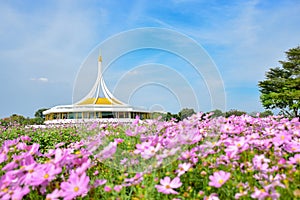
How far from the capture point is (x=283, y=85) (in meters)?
30.8

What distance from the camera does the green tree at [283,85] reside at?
95.7 feet

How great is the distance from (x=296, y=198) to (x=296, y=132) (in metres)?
0.67

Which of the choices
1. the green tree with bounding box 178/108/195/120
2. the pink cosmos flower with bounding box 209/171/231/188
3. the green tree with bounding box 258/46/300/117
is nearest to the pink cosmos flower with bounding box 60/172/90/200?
the pink cosmos flower with bounding box 209/171/231/188

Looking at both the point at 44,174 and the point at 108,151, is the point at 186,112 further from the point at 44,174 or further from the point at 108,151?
the point at 44,174

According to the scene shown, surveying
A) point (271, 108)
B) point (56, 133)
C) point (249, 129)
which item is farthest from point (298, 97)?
point (249, 129)

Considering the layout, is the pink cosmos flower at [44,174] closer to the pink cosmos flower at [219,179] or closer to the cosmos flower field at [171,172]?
the cosmos flower field at [171,172]

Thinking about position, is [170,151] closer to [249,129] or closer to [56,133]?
[249,129]

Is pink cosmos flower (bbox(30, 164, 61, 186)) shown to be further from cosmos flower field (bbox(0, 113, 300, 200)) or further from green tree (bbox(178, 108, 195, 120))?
green tree (bbox(178, 108, 195, 120))

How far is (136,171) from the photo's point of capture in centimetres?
190

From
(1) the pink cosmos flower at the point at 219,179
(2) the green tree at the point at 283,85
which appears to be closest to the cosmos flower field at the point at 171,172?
(1) the pink cosmos flower at the point at 219,179

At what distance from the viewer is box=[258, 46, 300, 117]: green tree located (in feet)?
95.7

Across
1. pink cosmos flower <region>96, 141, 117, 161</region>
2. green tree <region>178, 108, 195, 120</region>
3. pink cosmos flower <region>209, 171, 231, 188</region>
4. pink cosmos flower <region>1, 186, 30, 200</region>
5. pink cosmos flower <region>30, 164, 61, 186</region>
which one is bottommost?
pink cosmos flower <region>1, 186, 30, 200</region>

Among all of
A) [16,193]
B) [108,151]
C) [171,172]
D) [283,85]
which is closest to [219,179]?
[171,172]

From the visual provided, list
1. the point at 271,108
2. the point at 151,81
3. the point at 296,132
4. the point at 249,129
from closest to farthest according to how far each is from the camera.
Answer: the point at 296,132 < the point at 249,129 < the point at 151,81 < the point at 271,108
